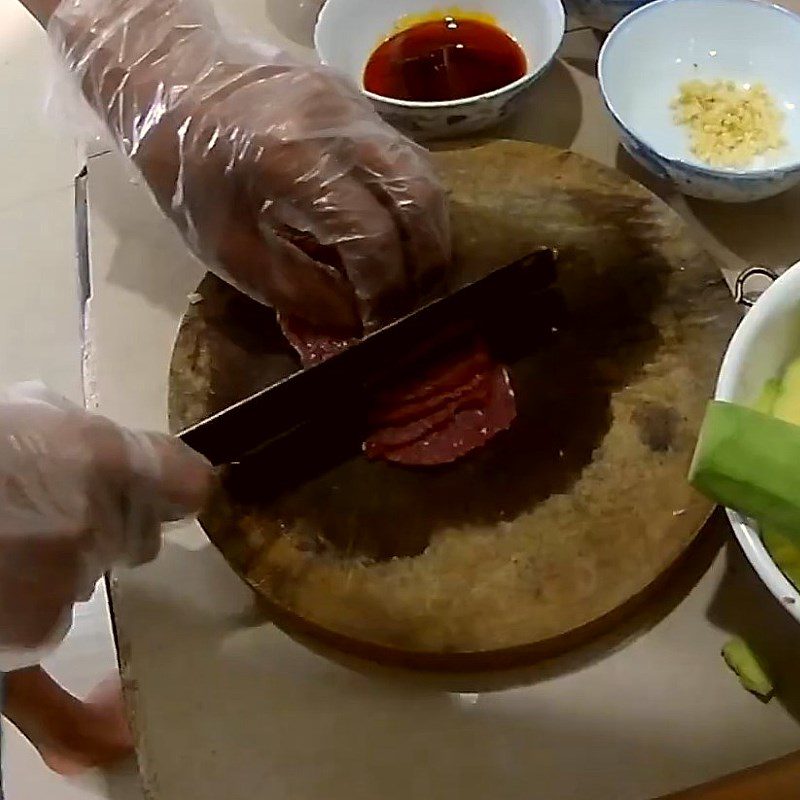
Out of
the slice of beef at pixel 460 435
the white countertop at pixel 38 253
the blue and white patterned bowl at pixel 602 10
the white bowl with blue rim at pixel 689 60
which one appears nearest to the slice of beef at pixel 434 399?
the slice of beef at pixel 460 435

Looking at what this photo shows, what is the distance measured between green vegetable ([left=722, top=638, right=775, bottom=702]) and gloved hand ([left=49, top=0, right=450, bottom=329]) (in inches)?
12.4

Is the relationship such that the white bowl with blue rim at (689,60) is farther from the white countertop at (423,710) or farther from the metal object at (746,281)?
the white countertop at (423,710)

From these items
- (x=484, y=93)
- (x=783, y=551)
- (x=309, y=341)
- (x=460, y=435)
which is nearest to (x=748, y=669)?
(x=783, y=551)

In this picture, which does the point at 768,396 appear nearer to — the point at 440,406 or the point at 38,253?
the point at 440,406

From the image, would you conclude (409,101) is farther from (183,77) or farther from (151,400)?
(151,400)

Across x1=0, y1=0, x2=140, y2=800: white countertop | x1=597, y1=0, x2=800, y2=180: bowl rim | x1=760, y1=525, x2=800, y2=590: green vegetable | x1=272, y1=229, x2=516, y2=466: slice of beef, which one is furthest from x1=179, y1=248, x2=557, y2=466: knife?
x1=0, y1=0, x2=140, y2=800: white countertop

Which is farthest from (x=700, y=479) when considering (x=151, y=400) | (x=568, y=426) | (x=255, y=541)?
(x=151, y=400)

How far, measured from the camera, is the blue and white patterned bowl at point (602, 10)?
92 cm

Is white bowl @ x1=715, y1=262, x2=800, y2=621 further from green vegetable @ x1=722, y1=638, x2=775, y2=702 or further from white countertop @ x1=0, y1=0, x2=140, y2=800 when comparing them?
white countertop @ x1=0, y1=0, x2=140, y2=800

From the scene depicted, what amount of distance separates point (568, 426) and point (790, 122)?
13.9 inches

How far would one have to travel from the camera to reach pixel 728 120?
870mm

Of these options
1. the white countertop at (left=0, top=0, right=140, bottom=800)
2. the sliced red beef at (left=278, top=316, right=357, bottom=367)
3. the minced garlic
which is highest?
the sliced red beef at (left=278, top=316, right=357, bottom=367)

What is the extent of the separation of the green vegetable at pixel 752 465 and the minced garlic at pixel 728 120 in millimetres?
353

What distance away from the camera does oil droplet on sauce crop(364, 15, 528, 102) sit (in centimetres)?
89
